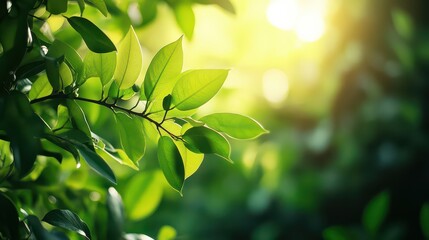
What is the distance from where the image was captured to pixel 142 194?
25.3 inches

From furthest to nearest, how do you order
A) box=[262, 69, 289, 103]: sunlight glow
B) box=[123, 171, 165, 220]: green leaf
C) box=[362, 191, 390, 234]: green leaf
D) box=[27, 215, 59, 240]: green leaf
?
box=[262, 69, 289, 103]: sunlight glow
box=[362, 191, 390, 234]: green leaf
box=[123, 171, 165, 220]: green leaf
box=[27, 215, 59, 240]: green leaf

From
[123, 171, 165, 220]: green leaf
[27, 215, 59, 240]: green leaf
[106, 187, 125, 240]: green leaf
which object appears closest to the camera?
[27, 215, 59, 240]: green leaf

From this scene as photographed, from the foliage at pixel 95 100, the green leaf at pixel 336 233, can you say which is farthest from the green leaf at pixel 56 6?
the green leaf at pixel 336 233

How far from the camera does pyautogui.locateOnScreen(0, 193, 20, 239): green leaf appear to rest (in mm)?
306

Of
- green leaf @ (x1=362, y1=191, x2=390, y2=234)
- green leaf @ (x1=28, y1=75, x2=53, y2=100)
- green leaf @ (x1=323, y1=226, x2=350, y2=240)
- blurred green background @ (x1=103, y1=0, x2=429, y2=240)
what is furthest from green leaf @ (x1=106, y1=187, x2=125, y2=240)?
blurred green background @ (x1=103, y1=0, x2=429, y2=240)

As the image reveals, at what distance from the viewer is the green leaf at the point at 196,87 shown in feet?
1.22

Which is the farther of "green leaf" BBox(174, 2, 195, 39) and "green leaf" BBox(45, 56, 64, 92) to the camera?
"green leaf" BBox(174, 2, 195, 39)

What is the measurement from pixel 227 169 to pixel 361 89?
1.64 ft

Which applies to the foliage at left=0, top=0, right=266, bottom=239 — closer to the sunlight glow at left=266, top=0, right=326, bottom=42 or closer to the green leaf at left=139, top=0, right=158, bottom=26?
the green leaf at left=139, top=0, right=158, bottom=26

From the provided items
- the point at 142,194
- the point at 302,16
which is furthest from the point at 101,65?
the point at 302,16

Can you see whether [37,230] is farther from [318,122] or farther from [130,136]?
[318,122]

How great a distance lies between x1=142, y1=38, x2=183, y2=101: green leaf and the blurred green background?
998mm

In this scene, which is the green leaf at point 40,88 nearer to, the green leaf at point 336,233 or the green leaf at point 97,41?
the green leaf at point 97,41

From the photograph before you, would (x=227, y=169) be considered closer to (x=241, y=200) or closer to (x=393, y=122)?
(x=241, y=200)
